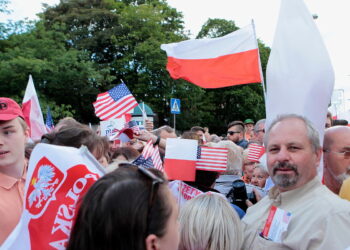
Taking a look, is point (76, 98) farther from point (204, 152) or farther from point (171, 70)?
point (204, 152)

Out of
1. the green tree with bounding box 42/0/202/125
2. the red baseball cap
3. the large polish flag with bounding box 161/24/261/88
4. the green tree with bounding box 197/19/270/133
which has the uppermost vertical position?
the green tree with bounding box 42/0/202/125

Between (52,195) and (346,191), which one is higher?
(52,195)

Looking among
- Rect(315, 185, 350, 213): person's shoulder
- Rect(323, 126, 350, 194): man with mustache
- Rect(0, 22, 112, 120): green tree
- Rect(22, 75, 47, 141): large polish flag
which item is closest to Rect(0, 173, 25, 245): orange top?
Rect(315, 185, 350, 213): person's shoulder

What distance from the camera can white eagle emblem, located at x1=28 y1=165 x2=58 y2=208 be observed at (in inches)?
65.5

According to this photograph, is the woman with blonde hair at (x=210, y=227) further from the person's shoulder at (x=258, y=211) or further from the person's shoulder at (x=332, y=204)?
the person's shoulder at (x=332, y=204)

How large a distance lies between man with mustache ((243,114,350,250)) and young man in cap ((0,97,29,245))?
1411 mm

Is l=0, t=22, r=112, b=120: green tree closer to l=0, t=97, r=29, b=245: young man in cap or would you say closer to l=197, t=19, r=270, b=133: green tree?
l=0, t=97, r=29, b=245: young man in cap

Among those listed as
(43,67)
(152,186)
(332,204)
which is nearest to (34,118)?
(332,204)

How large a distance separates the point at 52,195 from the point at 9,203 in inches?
32.3

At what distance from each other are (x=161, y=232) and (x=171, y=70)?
6050 millimetres

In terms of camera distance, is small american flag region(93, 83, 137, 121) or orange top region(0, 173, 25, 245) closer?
orange top region(0, 173, 25, 245)

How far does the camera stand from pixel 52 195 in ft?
5.47

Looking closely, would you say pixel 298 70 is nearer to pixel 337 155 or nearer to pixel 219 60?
pixel 337 155

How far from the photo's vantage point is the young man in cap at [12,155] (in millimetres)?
2408
